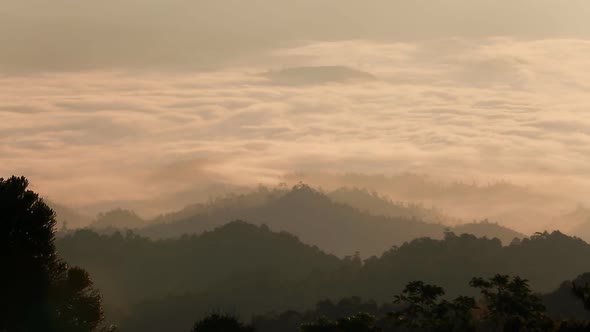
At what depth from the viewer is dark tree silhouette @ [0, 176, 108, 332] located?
69.6m

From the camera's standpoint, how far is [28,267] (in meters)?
69.7

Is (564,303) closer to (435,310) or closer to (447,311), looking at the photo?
(447,311)

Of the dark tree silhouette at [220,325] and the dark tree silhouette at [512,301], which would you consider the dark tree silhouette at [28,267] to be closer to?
the dark tree silhouette at [220,325]

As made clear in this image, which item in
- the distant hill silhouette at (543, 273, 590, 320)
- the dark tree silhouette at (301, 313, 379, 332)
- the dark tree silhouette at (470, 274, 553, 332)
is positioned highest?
the distant hill silhouette at (543, 273, 590, 320)

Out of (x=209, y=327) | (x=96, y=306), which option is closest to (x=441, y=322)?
(x=209, y=327)

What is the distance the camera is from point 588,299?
50406mm

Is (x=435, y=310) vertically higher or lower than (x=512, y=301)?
lower

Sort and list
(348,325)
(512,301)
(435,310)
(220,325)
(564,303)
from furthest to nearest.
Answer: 1. (564,303)
2. (220,325)
3. (348,325)
4. (512,301)
5. (435,310)

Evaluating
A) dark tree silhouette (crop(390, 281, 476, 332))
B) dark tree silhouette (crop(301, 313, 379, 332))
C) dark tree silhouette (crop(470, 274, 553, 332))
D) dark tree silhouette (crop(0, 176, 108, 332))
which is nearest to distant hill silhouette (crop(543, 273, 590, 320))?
dark tree silhouette (crop(470, 274, 553, 332))

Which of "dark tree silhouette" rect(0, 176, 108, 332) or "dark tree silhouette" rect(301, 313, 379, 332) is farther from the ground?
"dark tree silhouette" rect(0, 176, 108, 332)

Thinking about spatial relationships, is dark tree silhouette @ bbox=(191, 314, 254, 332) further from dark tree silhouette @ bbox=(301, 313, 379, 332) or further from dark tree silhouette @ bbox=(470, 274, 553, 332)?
dark tree silhouette @ bbox=(470, 274, 553, 332)

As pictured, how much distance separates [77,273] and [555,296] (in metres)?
131

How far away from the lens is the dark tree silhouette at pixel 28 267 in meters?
69.6

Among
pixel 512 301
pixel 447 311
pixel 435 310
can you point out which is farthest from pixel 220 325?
pixel 512 301
